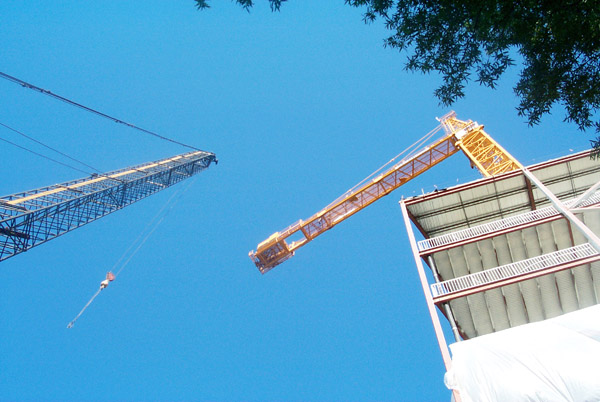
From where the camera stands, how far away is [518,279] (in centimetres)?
1211

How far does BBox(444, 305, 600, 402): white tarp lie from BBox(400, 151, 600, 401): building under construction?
0.6 inches

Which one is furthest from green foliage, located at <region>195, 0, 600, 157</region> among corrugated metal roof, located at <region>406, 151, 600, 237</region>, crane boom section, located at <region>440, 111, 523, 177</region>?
crane boom section, located at <region>440, 111, 523, 177</region>

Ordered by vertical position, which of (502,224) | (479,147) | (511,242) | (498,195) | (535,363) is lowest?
(535,363)

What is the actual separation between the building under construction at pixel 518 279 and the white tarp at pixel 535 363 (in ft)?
0.05

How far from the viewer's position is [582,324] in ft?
21.6

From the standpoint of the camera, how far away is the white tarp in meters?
5.43

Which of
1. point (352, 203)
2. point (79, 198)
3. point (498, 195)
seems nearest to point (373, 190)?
point (352, 203)

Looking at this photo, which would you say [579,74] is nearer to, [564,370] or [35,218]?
[564,370]

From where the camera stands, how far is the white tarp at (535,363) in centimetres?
543

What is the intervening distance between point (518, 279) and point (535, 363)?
7.21 m

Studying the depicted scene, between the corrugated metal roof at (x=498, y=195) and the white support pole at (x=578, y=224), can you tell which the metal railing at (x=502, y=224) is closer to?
the white support pole at (x=578, y=224)

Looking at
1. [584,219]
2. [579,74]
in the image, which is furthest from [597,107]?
[584,219]

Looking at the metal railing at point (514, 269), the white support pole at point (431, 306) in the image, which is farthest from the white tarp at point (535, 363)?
the metal railing at point (514, 269)

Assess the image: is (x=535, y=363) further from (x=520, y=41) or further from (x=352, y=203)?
(x=352, y=203)
